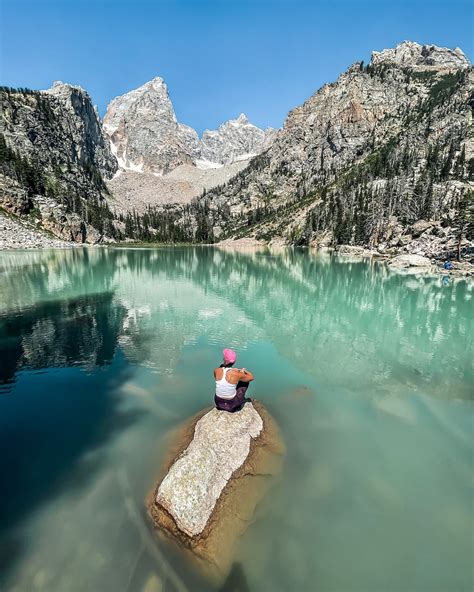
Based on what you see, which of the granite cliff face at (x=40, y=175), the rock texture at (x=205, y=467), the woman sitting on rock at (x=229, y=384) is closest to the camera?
the rock texture at (x=205, y=467)

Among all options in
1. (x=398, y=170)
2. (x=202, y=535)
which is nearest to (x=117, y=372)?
(x=202, y=535)

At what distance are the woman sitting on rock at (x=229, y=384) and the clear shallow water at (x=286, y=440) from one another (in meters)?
2.00

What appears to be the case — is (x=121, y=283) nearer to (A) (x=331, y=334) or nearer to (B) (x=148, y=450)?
(A) (x=331, y=334)

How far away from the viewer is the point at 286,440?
10.1 meters

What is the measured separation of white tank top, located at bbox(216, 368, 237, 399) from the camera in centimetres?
998

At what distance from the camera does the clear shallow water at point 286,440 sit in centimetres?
619

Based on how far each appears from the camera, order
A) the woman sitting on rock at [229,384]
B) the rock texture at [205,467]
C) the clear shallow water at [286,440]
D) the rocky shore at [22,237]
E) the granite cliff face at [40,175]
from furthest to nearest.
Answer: the granite cliff face at [40,175], the rocky shore at [22,237], the woman sitting on rock at [229,384], the rock texture at [205,467], the clear shallow water at [286,440]

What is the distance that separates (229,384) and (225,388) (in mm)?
221

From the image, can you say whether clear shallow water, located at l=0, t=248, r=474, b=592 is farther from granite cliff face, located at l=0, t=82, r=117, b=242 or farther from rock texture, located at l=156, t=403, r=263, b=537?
granite cliff face, located at l=0, t=82, r=117, b=242

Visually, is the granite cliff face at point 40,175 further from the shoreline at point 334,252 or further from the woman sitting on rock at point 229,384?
the woman sitting on rock at point 229,384

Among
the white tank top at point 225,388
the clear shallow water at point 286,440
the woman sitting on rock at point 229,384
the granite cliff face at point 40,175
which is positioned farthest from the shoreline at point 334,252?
the white tank top at point 225,388

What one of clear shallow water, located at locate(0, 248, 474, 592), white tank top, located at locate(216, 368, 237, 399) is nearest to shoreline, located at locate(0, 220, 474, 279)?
clear shallow water, located at locate(0, 248, 474, 592)

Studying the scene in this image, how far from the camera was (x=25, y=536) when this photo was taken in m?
6.74

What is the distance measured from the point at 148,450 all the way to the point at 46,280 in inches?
1577
